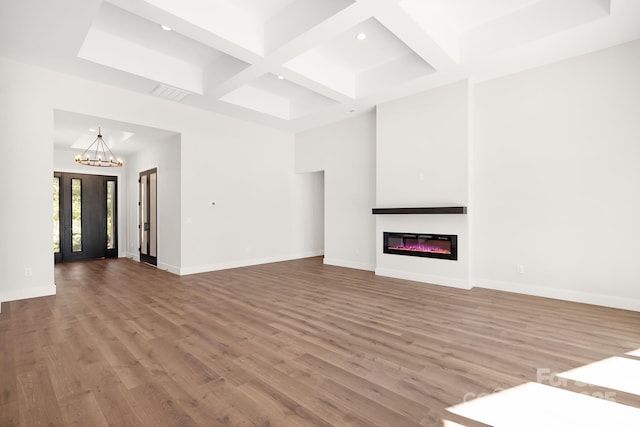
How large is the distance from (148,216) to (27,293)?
3.31m

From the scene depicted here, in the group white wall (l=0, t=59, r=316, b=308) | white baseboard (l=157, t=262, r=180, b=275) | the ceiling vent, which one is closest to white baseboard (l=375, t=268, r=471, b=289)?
white wall (l=0, t=59, r=316, b=308)

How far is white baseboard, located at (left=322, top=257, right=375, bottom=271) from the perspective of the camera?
21.2ft

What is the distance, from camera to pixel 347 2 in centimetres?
316

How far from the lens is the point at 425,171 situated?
5.24m

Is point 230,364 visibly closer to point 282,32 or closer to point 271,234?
point 282,32

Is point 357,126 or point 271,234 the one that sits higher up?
point 357,126

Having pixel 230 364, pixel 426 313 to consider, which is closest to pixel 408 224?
pixel 426 313

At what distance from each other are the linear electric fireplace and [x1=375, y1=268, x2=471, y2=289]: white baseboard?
339mm

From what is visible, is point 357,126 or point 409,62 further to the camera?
point 357,126

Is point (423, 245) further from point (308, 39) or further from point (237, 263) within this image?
point (237, 263)

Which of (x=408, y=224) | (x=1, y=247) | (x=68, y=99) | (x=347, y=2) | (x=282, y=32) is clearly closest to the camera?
(x=347, y=2)

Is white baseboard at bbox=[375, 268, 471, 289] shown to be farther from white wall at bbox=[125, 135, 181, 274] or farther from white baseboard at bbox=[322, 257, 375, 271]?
white wall at bbox=[125, 135, 181, 274]

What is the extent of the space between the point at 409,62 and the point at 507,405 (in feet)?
15.2

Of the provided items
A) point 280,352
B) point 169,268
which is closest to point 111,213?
point 169,268
